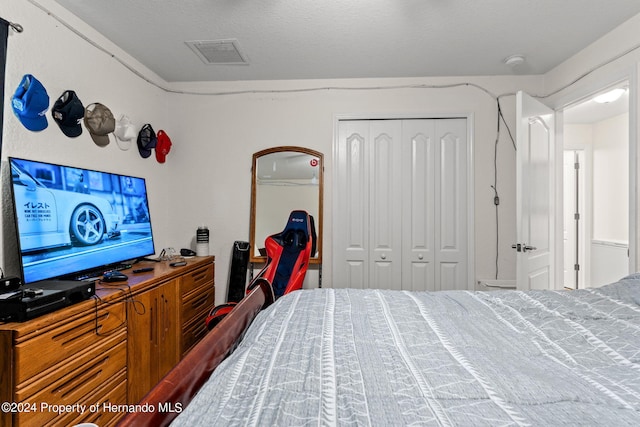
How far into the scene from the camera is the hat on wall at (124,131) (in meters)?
2.38

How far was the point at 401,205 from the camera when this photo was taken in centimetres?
296

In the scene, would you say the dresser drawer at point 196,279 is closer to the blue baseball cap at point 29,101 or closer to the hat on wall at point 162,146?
the hat on wall at point 162,146

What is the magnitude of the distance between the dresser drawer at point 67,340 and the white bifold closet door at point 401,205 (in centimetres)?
181

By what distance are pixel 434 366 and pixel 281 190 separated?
2.33 m

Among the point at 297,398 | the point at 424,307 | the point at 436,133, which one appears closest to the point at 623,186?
the point at 436,133

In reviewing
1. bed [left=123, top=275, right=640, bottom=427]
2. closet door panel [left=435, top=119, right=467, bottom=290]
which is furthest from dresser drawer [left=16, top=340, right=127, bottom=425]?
closet door panel [left=435, top=119, right=467, bottom=290]

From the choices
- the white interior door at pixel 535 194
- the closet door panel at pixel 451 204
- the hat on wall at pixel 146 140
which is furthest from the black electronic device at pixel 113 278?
the white interior door at pixel 535 194

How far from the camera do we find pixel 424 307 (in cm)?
138

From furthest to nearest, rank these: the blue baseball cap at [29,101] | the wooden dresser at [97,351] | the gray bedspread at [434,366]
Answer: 1. the blue baseball cap at [29,101]
2. the wooden dresser at [97,351]
3. the gray bedspread at [434,366]

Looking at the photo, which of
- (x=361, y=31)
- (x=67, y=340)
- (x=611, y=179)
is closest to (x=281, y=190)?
(x=361, y=31)

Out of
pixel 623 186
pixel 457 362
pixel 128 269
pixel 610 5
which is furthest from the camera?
pixel 623 186

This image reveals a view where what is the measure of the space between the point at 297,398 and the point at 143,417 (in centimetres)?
30

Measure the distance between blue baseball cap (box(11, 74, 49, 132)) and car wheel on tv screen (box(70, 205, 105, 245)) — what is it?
508mm

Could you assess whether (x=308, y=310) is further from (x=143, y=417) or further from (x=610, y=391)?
(x=610, y=391)
